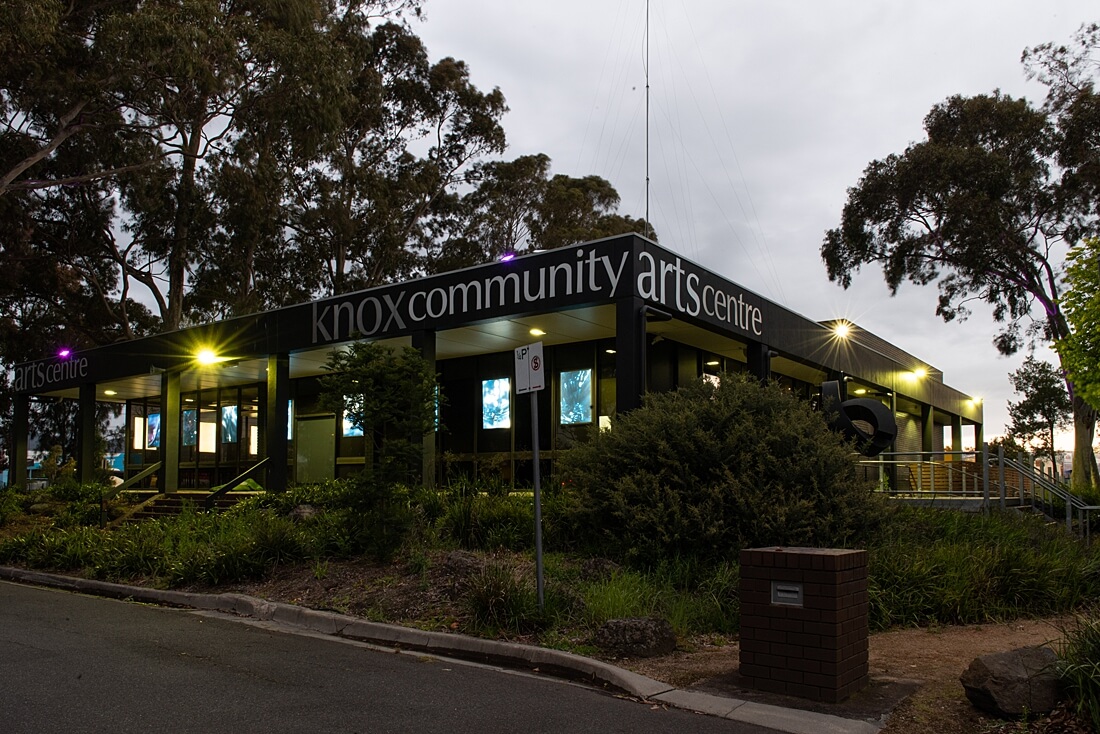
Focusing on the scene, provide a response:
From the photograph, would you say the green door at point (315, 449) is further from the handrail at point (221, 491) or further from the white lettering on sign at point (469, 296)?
the white lettering on sign at point (469, 296)

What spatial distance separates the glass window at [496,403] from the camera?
20719mm

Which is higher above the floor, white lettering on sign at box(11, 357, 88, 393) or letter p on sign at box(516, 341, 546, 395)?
white lettering on sign at box(11, 357, 88, 393)

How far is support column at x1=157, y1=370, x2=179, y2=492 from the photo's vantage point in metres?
21.5

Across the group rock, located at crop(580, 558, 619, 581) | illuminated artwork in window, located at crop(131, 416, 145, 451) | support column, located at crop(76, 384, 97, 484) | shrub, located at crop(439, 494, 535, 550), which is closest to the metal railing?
shrub, located at crop(439, 494, 535, 550)

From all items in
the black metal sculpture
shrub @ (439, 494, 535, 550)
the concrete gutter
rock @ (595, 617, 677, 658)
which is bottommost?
the concrete gutter

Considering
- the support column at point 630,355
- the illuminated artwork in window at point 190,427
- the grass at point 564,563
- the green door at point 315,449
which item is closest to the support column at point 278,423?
the grass at point 564,563

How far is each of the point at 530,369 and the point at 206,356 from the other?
15010 millimetres

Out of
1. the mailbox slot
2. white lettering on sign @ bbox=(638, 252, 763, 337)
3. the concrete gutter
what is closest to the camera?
the concrete gutter

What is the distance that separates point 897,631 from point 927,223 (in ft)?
86.3

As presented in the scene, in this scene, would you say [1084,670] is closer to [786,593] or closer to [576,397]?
[786,593]

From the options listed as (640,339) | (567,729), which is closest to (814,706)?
(567,729)

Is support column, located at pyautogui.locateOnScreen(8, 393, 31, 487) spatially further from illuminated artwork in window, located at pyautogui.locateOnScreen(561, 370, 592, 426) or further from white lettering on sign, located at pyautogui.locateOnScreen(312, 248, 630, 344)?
illuminated artwork in window, located at pyautogui.locateOnScreen(561, 370, 592, 426)

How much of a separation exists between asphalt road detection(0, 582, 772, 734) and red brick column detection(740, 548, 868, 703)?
30.1 inches

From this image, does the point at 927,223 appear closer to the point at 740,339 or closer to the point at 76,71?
the point at 740,339
